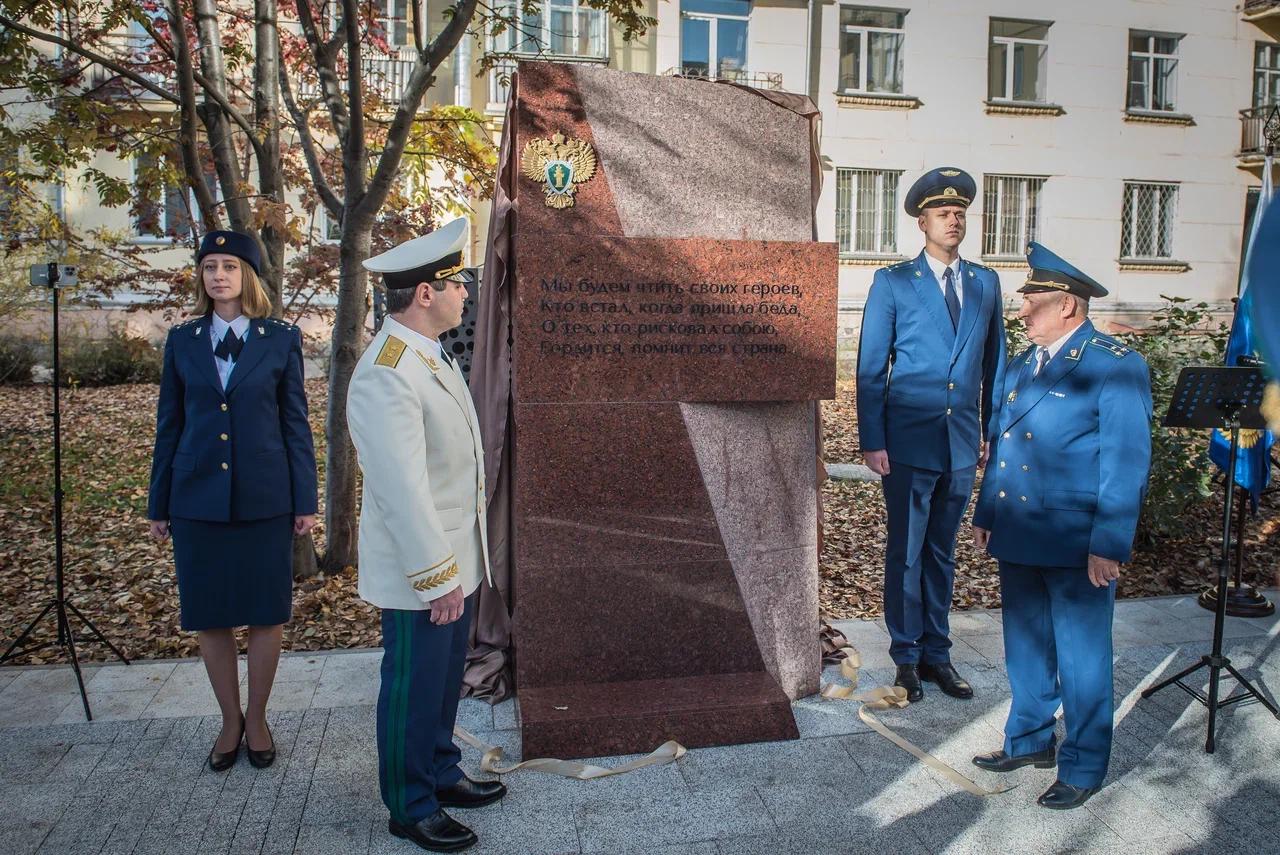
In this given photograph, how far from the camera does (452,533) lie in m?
3.44

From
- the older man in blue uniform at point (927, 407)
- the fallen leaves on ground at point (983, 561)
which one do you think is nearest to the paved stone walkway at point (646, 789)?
the older man in blue uniform at point (927, 407)

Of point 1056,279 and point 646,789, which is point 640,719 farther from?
point 1056,279

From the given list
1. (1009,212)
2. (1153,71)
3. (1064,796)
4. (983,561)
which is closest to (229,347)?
(1064,796)

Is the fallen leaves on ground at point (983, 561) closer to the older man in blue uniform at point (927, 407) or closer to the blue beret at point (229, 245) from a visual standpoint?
the older man in blue uniform at point (927, 407)

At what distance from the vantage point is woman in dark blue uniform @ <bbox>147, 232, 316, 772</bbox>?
3.94 m

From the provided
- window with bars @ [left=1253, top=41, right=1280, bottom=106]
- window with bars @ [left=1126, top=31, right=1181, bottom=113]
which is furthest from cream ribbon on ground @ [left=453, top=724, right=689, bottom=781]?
window with bars @ [left=1253, top=41, right=1280, bottom=106]

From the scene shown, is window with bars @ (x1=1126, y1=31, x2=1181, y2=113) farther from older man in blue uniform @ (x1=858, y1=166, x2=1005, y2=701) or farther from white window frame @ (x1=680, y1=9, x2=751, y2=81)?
older man in blue uniform @ (x1=858, y1=166, x2=1005, y2=701)

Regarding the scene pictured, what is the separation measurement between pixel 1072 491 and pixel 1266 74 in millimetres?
23522

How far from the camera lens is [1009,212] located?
2069 centimetres

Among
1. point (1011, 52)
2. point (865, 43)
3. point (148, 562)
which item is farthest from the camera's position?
point (1011, 52)

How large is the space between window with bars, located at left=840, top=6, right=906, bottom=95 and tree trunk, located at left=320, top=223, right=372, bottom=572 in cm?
1526

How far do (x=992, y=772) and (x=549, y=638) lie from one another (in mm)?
1899

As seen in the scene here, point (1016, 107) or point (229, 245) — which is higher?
point (1016, 107)

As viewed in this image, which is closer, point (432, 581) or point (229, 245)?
point (432, 581)
